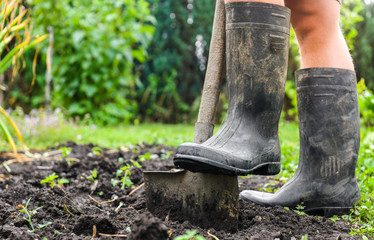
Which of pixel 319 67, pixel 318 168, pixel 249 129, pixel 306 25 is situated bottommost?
pixel 318 168

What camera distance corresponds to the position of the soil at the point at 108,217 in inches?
47.1

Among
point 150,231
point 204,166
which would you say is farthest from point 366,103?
point 150,231

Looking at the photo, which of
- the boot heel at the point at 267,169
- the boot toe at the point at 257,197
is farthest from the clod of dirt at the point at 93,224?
the boot toe at the point at 257,197

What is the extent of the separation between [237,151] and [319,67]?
1.99 feet

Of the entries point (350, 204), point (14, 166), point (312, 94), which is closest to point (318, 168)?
point (350, 204)

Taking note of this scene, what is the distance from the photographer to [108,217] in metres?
1.29

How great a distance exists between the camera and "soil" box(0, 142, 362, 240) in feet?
3.92

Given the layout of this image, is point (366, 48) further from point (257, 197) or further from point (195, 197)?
point (195, 197)

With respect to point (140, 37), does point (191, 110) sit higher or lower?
lower

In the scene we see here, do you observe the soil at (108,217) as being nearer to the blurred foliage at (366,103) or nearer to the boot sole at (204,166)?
the boot sole at (204,166)

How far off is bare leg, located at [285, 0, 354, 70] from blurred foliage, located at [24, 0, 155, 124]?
4.53m

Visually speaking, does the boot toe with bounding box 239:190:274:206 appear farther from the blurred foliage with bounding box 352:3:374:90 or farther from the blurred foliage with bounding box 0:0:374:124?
the blurred foliage with bounding box 352:3:374:90

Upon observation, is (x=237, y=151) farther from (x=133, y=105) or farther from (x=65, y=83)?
(x=133, y=105)

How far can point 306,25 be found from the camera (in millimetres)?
1661
